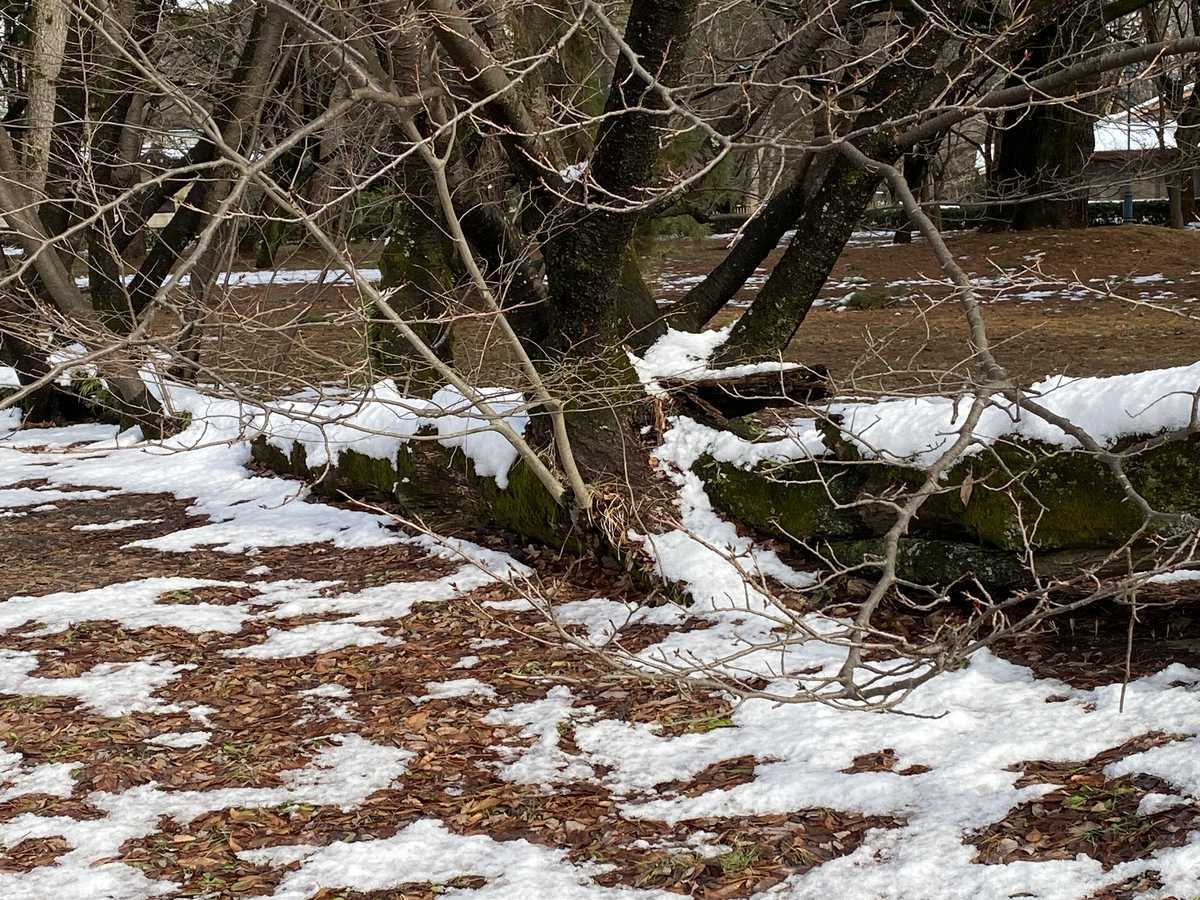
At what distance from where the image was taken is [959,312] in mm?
15594

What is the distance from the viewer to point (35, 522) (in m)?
8.53

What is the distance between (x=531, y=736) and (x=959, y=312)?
12.4m

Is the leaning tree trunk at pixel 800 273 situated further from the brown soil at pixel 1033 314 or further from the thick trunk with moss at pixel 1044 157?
the thick trunk with moss at pixel 1044 157

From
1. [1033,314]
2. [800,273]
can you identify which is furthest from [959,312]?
[800,273]

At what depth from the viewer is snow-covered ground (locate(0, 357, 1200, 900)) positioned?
3578 millimetres

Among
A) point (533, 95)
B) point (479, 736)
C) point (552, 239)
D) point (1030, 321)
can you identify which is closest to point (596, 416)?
point (552, 239)

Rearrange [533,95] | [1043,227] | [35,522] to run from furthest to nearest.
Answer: [1043,227], [35,522], [533,95]

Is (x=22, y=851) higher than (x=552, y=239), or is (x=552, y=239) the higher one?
(x=552, y=239)

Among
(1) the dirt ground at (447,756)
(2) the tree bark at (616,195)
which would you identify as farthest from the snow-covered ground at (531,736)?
(2) the tree bark at (616,195)

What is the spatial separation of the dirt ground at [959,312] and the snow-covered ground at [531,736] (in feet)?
4.47

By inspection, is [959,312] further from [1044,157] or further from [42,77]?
[42,77]

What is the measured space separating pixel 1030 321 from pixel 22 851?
42.8 feet

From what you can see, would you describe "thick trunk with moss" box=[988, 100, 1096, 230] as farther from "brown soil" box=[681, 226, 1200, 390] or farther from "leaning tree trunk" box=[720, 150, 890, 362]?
"leaning tree trunk" box=[720, 150, 890, 362]

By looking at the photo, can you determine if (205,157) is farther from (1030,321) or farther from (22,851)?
(1030,321)
